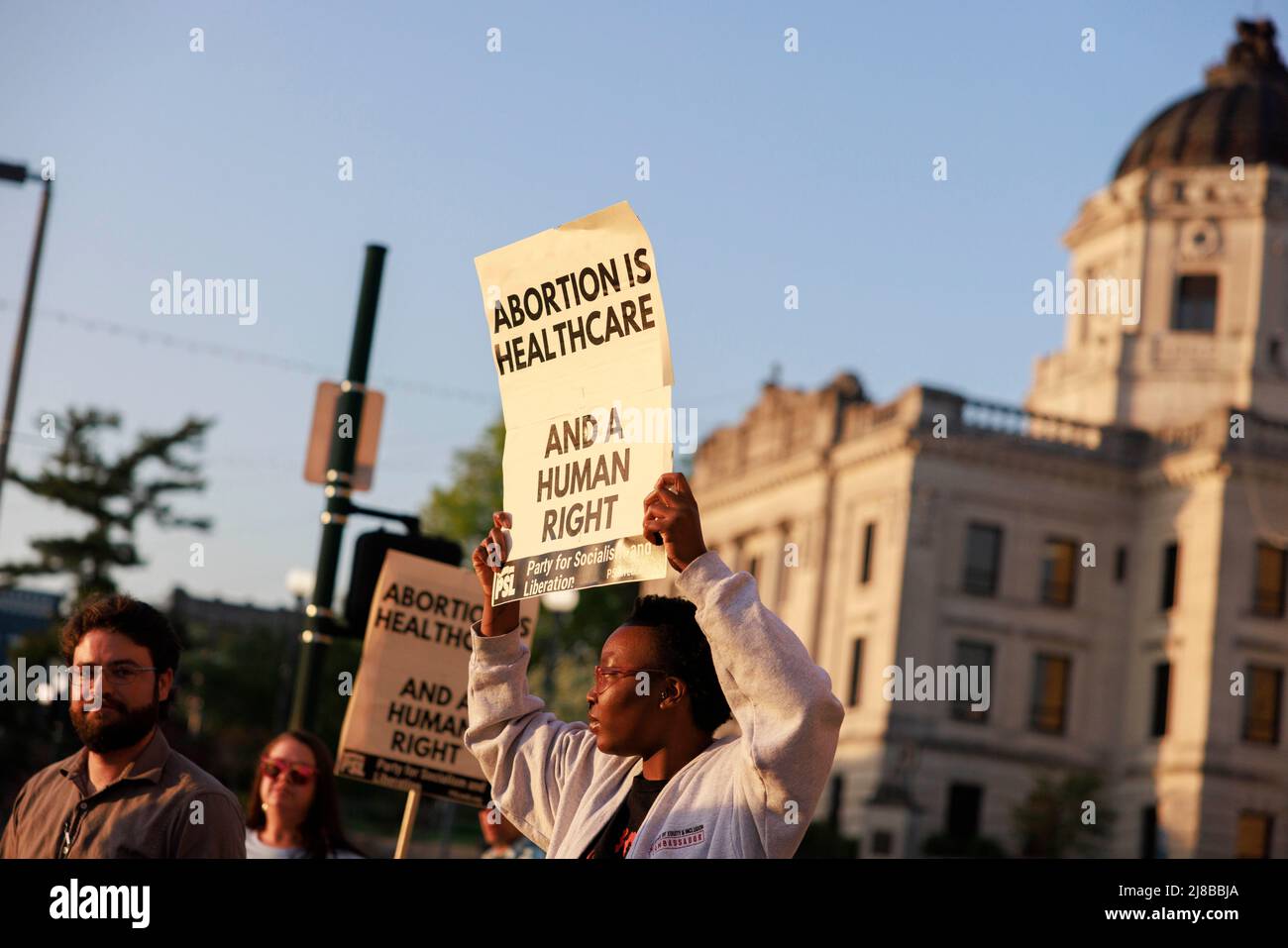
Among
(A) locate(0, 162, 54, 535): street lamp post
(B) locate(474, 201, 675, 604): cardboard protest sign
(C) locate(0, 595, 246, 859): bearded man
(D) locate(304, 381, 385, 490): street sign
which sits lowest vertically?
(C) locate(0, 595, 246, 859): bearded man

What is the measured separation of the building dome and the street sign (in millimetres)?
59067

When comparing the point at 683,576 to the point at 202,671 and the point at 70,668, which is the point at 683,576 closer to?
the point at 70,668

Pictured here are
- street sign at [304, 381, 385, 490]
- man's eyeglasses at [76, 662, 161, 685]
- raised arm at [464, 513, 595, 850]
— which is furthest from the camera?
street sign at [304, 381, 385, 490]

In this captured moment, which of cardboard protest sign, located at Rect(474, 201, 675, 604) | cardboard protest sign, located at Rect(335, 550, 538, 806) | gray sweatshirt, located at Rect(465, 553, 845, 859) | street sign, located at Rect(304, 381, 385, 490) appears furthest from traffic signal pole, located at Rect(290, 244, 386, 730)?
gray sweatshirt, located at Rect(465, 553, 845, 859)

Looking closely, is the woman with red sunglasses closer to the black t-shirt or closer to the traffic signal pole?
the traffic signal pole

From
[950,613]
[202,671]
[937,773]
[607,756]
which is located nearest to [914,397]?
[950,613]

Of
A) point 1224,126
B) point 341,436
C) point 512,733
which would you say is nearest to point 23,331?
point 341,436

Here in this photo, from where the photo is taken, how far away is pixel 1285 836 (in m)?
54.9

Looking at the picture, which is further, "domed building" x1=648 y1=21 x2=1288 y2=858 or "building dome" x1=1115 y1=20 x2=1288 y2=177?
"building dome" x1=1115 y1=20 x2=1288 y2=177

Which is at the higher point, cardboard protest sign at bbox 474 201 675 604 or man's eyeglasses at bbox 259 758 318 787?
cardboard protest sign at bbox 474 201 675 604

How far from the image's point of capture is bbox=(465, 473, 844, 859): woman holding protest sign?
454cm

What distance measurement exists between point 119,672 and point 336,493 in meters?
5.59

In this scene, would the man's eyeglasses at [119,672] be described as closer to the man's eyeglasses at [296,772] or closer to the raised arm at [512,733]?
the raised arm at [512,733]

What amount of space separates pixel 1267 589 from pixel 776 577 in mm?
15248
